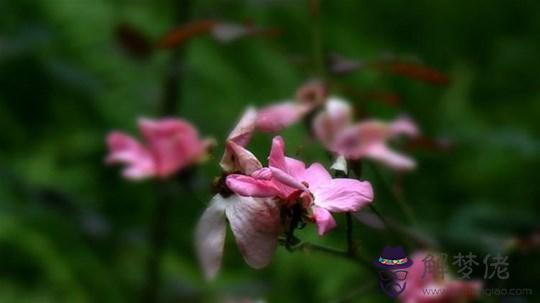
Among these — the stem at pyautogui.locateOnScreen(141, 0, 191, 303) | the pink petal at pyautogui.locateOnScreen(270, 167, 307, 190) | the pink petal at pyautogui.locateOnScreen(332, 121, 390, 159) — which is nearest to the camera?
the pink petal at pyautogui.locateOnScreen(270, 167, 307, 190)

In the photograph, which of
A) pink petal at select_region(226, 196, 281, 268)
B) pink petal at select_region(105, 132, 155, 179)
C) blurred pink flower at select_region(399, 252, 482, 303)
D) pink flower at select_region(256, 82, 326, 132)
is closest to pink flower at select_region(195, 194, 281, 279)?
pink petal at select_region(226, 196, 281, 268)

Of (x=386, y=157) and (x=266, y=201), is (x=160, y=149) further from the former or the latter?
(x=266, y=201)

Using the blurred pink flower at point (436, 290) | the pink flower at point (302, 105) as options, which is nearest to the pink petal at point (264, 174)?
the blurred pink flower at point (436, 290)

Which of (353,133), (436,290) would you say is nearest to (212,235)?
(436,290)

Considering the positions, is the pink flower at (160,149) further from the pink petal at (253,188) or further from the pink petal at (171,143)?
the pink petal at (253,188)

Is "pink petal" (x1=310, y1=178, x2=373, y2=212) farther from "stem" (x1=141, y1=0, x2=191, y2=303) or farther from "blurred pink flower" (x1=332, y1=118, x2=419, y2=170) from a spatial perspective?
"stem" (x1=141, y1=0, x2=191, y2=303)

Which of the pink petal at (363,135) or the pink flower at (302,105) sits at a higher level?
the pink flower at (302,105)

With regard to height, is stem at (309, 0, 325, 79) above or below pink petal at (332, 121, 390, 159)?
above
